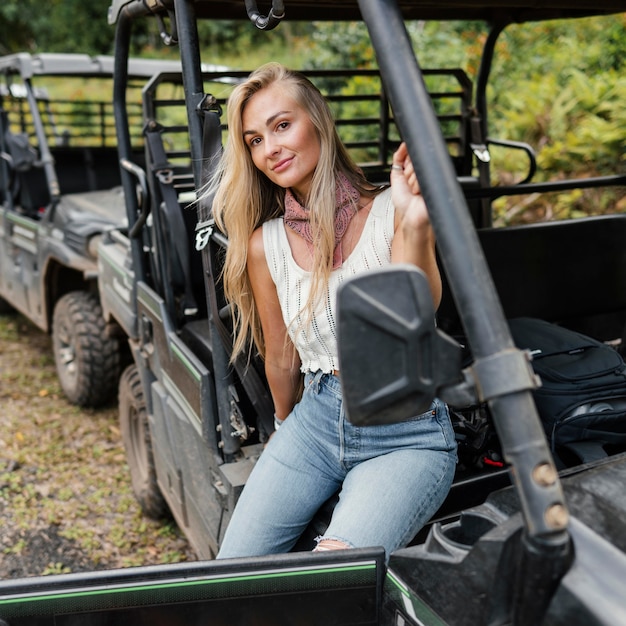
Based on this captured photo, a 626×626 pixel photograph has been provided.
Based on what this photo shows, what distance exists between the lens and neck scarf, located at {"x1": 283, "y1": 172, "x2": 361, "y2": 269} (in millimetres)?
1838

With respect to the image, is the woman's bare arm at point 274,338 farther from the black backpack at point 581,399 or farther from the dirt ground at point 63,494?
the dirt ground at point 63,494

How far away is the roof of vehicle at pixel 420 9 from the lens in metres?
2.33

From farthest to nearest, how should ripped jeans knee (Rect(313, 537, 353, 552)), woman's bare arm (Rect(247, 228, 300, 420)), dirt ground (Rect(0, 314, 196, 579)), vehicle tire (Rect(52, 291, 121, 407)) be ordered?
vehicle tire (Rect(52, 291, 121, 407))
dirt ground (Rect(0, 314, 196, 579))
woman's bare arm (Rect(247, 228, 300, 420))
ripped jeans knee (Rect(313, 537, 353, 552))

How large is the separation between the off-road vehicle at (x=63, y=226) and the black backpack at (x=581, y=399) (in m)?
2.98

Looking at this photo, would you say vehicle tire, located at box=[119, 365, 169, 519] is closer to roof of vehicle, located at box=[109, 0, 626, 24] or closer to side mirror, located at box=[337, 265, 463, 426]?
roof of vehicle, located at box=[109, 0, 626, 24]

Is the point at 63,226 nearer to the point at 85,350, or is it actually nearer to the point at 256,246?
the point at 85,350

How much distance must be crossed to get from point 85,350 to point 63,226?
81 centimetres

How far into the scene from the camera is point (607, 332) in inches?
123

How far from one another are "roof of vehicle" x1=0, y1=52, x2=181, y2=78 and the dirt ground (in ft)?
6.99

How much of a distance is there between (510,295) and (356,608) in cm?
181

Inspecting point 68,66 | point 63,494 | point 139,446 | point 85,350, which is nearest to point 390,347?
point 139,446

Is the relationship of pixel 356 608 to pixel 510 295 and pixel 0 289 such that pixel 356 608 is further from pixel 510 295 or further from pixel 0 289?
pixel 0 289

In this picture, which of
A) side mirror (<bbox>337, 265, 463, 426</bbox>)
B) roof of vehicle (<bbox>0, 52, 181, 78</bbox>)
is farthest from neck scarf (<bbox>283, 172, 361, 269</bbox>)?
roof of vehicle (<bbox>0, 52, 181, 78</bbox>)

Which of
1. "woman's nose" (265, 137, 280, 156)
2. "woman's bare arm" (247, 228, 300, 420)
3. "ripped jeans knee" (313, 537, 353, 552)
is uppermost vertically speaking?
"woman's nose" (265, 137, 280, 156)
